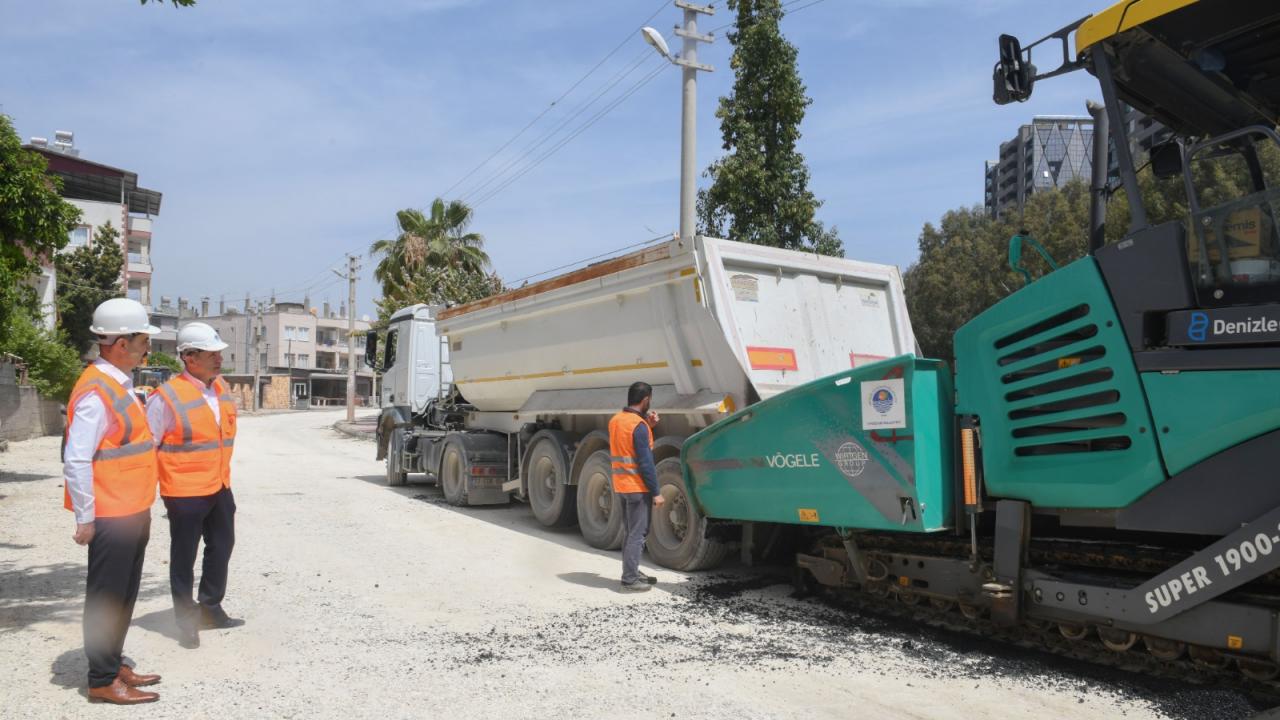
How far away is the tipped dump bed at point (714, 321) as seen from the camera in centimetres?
736

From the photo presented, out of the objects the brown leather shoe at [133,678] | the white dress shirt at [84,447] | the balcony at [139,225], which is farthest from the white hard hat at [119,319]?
the balcony at [139,225]

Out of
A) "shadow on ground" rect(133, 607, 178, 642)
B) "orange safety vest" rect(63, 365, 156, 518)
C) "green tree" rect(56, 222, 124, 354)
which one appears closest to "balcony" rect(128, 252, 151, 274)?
"green tree" rect(56, 222, 124, 354)

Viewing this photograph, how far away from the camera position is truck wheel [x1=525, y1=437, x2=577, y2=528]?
381 inches

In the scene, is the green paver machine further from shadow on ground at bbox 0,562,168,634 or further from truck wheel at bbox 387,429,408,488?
truck wheel at bbox 387,429,408,488

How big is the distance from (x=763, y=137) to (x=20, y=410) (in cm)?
2162

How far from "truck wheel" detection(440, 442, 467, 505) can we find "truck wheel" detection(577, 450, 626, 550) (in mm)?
2946

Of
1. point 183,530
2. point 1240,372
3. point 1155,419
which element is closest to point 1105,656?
point 1155,419

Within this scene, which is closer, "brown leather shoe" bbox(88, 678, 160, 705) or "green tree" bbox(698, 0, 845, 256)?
"brown leather shoe" bbox(88, 678, 160, 705)

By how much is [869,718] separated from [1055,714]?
86cm

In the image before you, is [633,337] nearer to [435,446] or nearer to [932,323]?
[435,446]

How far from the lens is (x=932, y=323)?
2809 centimetres

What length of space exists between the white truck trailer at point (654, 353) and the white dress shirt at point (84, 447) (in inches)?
174

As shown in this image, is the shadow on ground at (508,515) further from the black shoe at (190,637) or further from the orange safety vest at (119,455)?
the orange safety vest at (119,455)

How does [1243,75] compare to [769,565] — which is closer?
[1243,75]
